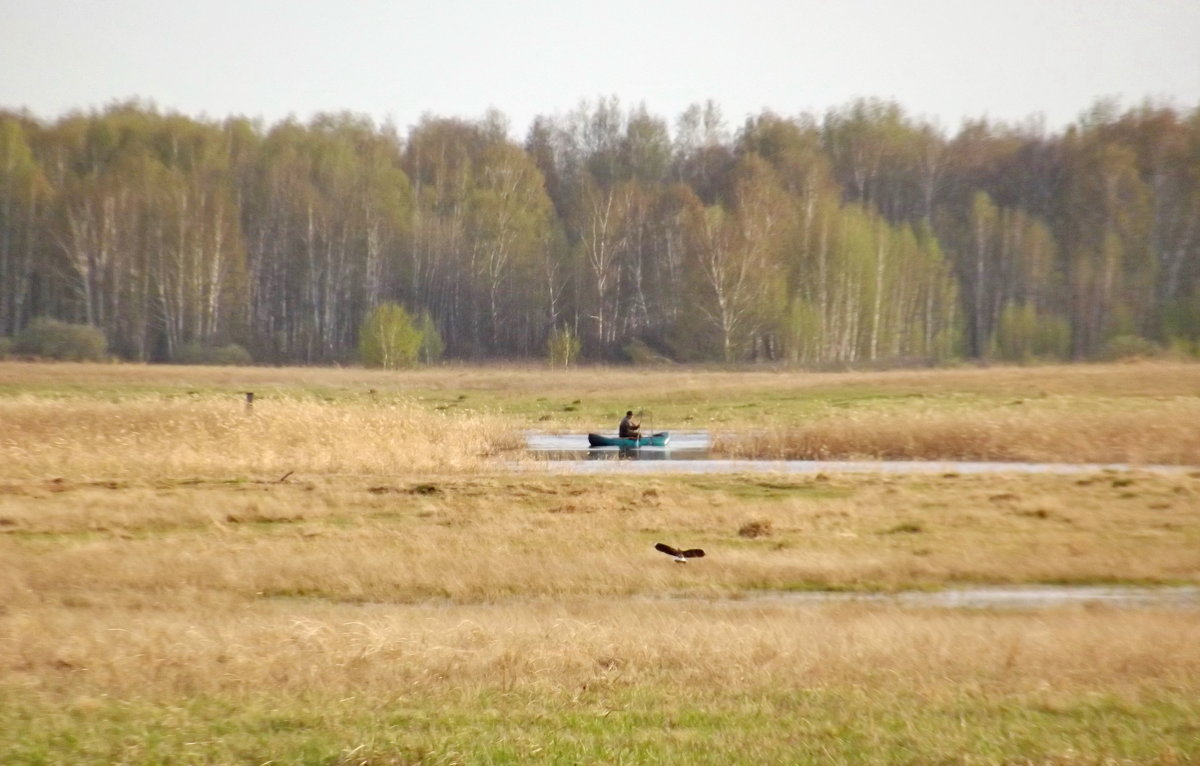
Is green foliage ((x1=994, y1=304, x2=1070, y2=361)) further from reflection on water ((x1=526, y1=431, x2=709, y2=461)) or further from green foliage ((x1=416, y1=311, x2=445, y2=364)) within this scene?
Answer: reflection on water ((x1=526, y1=431, x2=709, y2=461))

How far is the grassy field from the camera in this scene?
29.6 ft

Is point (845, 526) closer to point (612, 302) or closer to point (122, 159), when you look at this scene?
point (612, 302)

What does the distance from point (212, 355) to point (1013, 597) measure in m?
66.3

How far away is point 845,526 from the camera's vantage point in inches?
873

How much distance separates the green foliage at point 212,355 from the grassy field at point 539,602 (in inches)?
1592

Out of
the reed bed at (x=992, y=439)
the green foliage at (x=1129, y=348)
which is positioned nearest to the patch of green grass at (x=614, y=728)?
the reed bed at (x=992, y=439)

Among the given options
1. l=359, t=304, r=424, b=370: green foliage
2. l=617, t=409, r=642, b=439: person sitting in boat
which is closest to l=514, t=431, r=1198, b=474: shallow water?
l=617, t=409, r=642, b=439: person sitting in boat

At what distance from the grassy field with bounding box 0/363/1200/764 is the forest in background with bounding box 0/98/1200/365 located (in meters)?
42.8

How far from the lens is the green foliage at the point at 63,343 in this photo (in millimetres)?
71250

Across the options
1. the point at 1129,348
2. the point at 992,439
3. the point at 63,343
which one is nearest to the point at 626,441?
the point at 992,439

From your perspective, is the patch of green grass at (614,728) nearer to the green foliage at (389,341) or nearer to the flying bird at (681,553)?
the flying bird at (681,553)

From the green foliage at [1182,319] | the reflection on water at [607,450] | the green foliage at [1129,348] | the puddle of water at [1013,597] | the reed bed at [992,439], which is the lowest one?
the puddle of water at [1013,597]

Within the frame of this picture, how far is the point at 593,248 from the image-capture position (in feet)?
279

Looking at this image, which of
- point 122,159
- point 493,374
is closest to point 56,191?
point 122,159
